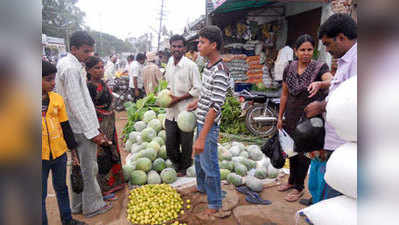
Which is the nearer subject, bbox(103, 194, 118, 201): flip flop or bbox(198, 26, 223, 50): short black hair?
bbox(198, 26, 223, 50): short black hair

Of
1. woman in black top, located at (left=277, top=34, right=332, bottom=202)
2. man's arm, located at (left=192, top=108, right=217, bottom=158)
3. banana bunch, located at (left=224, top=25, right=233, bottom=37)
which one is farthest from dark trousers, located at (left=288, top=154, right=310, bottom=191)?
banana bunch, located at (left=224, top=25, right=233, bottom=37)

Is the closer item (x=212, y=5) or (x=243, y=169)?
(x=243, y=169)

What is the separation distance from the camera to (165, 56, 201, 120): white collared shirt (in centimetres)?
374

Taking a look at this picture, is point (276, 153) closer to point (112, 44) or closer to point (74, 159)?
point (74, 159)

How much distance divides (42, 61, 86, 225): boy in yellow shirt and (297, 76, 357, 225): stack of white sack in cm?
205

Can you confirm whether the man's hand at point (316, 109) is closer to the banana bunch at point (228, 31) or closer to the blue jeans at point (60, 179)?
the blue jeans at point (60, 179)

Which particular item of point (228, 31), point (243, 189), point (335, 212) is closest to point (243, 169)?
point (243, 189)

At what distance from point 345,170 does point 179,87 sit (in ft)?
9.06

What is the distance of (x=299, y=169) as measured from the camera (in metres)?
3.55

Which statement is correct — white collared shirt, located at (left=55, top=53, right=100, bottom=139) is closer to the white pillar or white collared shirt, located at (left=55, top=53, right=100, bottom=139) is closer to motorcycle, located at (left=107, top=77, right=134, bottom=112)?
the white pillar

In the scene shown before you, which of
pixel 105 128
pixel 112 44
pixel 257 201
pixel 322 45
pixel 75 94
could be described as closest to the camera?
pixel 75 94

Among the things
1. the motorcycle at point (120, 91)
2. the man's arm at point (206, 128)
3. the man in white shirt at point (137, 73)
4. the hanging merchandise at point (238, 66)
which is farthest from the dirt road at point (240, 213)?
the motorcycle at point (120, 91)

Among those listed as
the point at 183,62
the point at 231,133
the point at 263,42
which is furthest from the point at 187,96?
the point at 263,42
